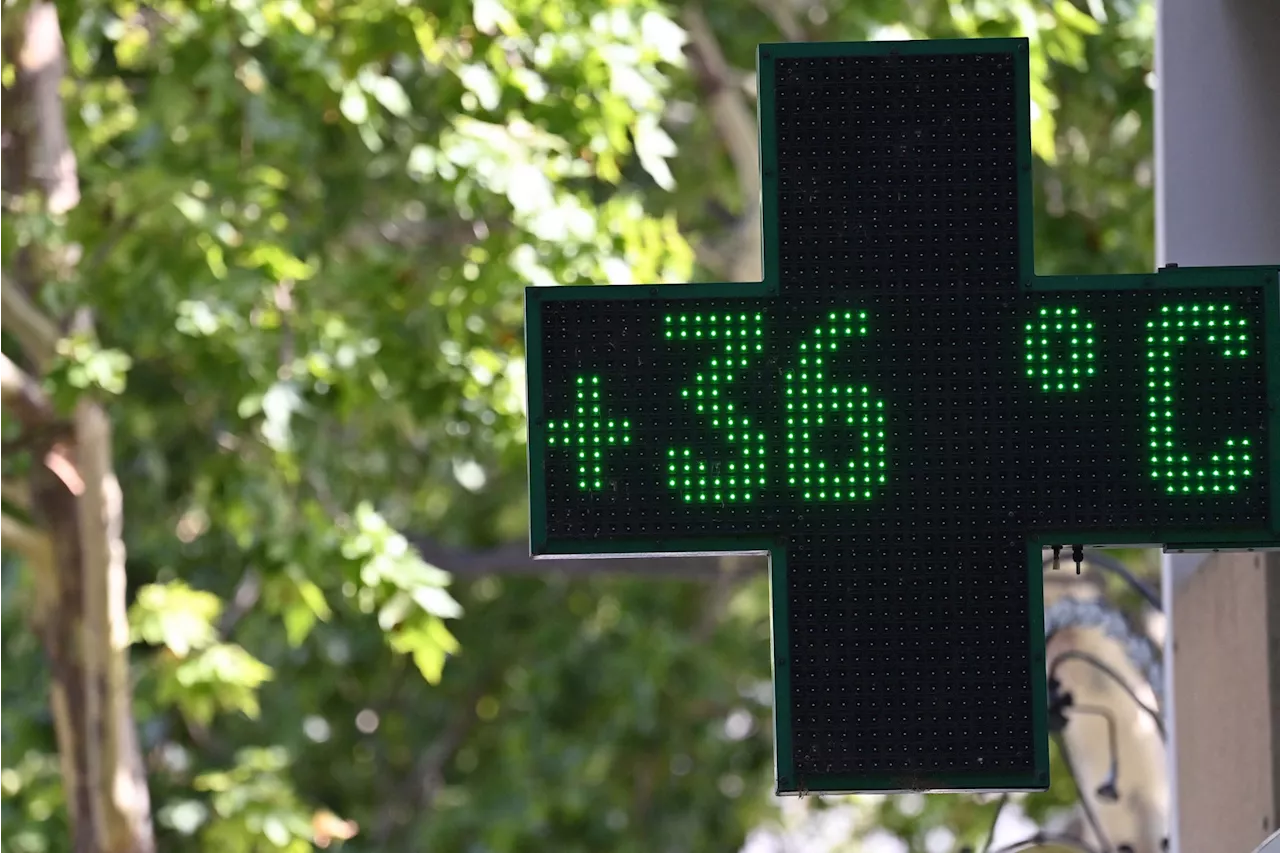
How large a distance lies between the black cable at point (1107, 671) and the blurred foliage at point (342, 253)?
6.14 ft

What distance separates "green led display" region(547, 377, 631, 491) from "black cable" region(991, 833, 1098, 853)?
392cm

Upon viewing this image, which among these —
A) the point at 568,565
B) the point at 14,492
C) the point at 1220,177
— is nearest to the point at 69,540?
the point at 14,492

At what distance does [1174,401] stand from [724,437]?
840 mm

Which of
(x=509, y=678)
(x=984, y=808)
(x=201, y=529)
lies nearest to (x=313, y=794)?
(x=509, y=678)

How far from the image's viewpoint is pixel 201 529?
35.6 ft

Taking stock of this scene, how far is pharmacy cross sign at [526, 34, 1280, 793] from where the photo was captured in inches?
149

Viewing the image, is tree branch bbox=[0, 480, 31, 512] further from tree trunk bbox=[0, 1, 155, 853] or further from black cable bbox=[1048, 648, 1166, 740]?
black cable bbox=[1048, 648, 1166, 740]

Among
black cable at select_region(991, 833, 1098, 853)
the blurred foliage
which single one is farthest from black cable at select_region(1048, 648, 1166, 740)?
the blurred foliage

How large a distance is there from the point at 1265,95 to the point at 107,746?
4978 mm

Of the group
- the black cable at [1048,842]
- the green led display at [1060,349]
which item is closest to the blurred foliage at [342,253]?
the black cable at [1048,842]

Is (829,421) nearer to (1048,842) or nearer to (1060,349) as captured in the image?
(1060,349)

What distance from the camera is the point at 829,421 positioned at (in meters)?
3.82

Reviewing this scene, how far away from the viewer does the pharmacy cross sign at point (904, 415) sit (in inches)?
149

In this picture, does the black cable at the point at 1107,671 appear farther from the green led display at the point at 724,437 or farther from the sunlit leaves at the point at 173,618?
the green led display at the point at 724,437
